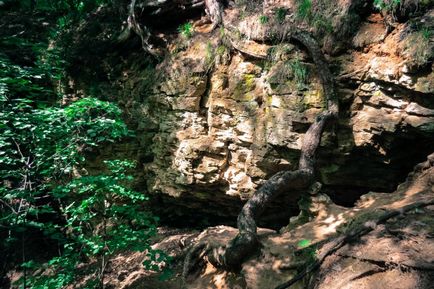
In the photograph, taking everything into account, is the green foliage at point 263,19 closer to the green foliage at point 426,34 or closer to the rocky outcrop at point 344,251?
the green foliage at point 426,34

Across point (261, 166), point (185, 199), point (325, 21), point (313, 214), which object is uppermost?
point (325, 21)

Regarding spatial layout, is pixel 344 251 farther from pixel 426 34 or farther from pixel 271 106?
pixel 426 34

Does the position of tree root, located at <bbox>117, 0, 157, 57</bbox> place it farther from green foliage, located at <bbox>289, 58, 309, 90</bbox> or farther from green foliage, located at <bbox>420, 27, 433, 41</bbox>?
green foliage, located at <bbox>420, 27, 433, 41</bbox>

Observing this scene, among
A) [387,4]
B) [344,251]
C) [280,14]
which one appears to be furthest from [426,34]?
[344,251]

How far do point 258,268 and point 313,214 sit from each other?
1.35m

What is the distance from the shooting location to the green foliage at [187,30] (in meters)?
7.00

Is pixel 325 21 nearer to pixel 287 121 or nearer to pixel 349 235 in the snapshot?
pixel 287 121

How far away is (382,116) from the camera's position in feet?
15.5

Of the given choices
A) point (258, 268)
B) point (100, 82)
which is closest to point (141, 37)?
point (100, 82)

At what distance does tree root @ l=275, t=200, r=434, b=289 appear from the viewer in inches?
135

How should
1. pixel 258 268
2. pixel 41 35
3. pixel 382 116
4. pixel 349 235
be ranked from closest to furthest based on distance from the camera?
pixel 349 235
pixel 258 268
pixel 382 116
pixel 41 35

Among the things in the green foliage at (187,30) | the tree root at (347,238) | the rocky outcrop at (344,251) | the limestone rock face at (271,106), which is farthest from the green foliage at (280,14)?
the tree root at (347,238)

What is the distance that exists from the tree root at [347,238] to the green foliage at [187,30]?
5.16m

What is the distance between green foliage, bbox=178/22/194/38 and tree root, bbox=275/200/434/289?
5.16m
